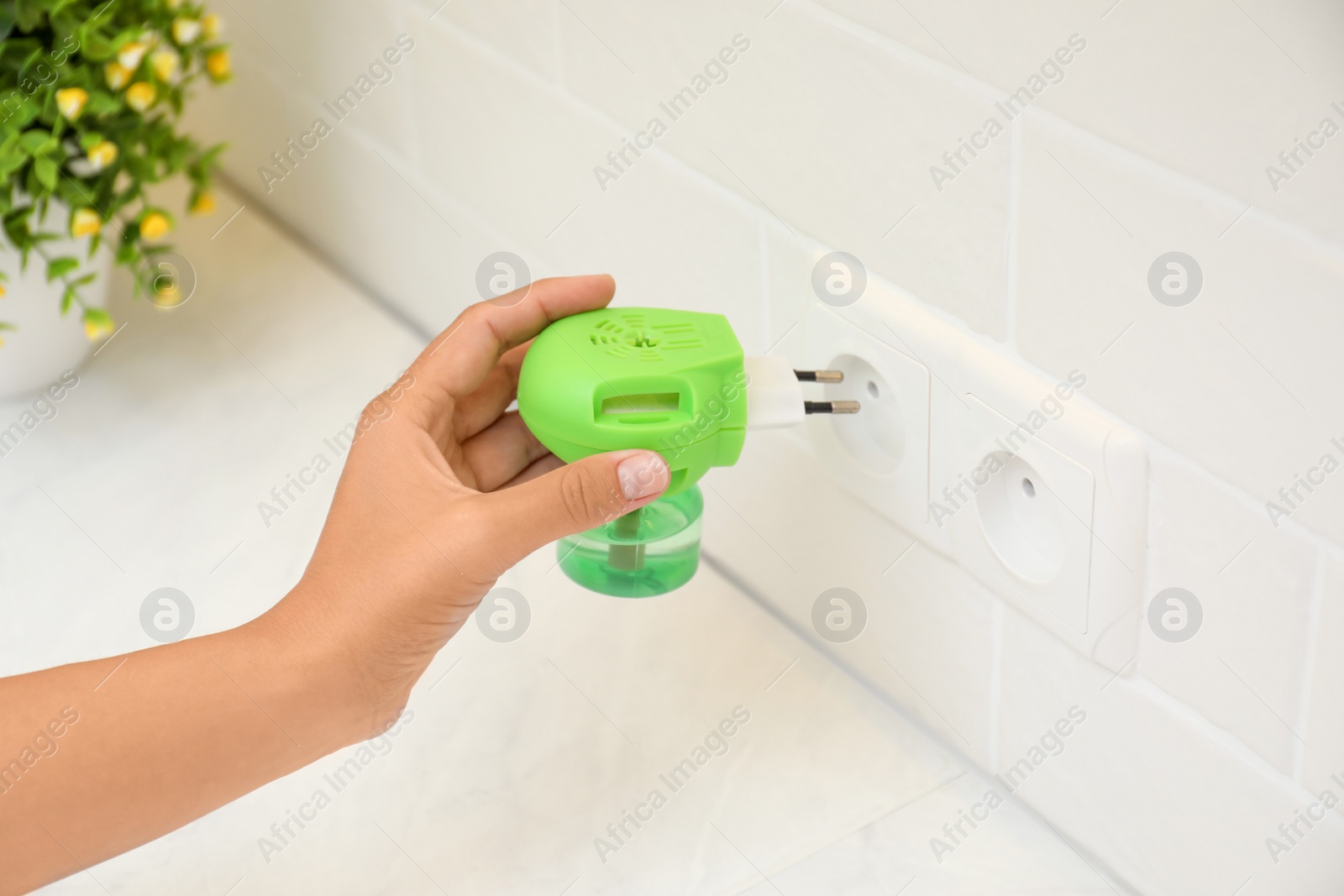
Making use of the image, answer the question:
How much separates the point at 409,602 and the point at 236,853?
18cm

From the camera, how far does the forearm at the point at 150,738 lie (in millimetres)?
514

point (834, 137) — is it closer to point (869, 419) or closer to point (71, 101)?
point (869, 419)

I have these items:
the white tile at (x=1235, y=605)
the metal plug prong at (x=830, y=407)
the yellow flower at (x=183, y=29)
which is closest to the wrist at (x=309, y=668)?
the metal plug prong at (x=830, y=407)

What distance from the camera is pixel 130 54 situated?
0.72 m

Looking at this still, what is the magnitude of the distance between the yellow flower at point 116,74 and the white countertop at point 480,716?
213 millimetres

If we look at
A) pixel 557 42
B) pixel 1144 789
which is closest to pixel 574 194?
pixel 557 42

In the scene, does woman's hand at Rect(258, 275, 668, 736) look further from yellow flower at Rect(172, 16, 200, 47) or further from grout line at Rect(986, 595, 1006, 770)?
yellow flower at Rect(172, 16, 200, 47)

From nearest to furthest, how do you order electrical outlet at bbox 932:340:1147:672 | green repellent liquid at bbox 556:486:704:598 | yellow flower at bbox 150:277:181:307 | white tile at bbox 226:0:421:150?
electrical outlet at bbox 932:340:1147:672 → green repellent liquid at bbox 556:486:704:598 → white tile at bbox 226:0:421:150 → yellow flower at bbox 150:277:181:307

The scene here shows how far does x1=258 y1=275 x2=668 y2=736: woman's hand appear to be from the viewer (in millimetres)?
498

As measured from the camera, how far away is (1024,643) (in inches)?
22.1

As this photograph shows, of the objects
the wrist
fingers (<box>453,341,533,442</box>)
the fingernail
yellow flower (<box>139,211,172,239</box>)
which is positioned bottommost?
the wrist

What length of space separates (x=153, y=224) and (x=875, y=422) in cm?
48

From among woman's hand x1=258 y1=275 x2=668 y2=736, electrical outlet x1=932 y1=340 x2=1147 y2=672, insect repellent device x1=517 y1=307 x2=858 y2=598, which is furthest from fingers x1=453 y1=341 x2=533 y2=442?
electrical outlet x1=932 y1=340 x2=1147 y2=672

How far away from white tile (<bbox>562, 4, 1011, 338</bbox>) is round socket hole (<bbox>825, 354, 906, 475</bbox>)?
52 mm
